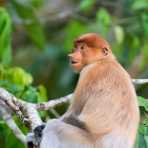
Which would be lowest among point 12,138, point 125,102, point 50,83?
point 50,83

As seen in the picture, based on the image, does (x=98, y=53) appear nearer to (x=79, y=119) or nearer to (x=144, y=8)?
(x=79, y=119)

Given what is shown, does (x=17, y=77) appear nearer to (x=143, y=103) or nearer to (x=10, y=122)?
(x=10, y=122)

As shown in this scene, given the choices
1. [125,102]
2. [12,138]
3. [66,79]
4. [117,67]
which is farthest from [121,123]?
[66,79]

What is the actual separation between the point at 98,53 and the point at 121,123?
2.21ft

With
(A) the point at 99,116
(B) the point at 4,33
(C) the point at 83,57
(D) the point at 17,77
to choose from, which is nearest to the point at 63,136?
(A) the point at 99,116

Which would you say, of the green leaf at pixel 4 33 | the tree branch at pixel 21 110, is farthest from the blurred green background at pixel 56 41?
the tree branch at pixel 21 110

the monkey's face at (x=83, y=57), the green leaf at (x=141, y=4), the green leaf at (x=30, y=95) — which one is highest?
the monkey's face at (x=83, y=57)

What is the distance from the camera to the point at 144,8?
7715 millimetres

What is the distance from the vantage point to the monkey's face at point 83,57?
4.97 metres

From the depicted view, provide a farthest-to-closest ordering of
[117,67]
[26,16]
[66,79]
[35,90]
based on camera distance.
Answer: [66,79] → [26,16] → [35,90] → [117,67]

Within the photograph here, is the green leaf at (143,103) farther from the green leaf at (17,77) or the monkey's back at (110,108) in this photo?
the green leaf at (17,77)

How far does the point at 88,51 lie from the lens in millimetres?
5000

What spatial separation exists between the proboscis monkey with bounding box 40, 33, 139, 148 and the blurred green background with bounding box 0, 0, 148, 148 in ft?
0.72

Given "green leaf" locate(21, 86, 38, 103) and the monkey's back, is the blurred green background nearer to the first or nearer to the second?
"green leaf" locate(21, 86, 38, 103)
